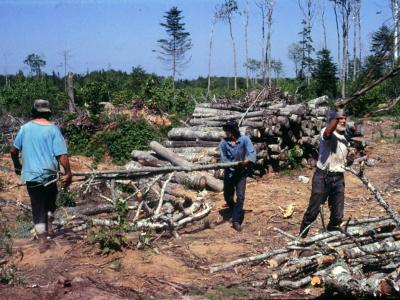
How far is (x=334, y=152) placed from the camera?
6328 mm

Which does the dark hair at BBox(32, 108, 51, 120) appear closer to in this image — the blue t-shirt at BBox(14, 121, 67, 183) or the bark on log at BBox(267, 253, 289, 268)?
the blue t-shirt at BBox(14, 121, 67, 183)

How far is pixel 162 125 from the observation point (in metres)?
17.5

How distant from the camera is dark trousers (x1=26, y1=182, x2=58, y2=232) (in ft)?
21.4

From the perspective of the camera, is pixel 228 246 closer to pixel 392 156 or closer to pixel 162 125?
pixel 392 156

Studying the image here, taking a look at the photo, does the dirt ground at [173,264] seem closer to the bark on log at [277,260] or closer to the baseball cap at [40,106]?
the bark on log at [277,260]

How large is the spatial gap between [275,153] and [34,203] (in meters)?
6.84

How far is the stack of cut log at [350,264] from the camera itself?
4.57m

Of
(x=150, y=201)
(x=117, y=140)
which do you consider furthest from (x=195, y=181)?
(x=117, y=140)

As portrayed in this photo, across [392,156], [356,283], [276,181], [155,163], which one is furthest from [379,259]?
[392,156]

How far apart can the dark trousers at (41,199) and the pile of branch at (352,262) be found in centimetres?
253

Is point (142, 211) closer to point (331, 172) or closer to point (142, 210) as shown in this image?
point (142, 210)

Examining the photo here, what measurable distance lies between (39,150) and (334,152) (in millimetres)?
3691

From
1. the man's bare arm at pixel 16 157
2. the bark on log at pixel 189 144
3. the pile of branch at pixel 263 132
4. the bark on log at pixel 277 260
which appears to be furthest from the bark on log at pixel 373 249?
the bark on log at pixel 189 144

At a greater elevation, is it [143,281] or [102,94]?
[102,94]
